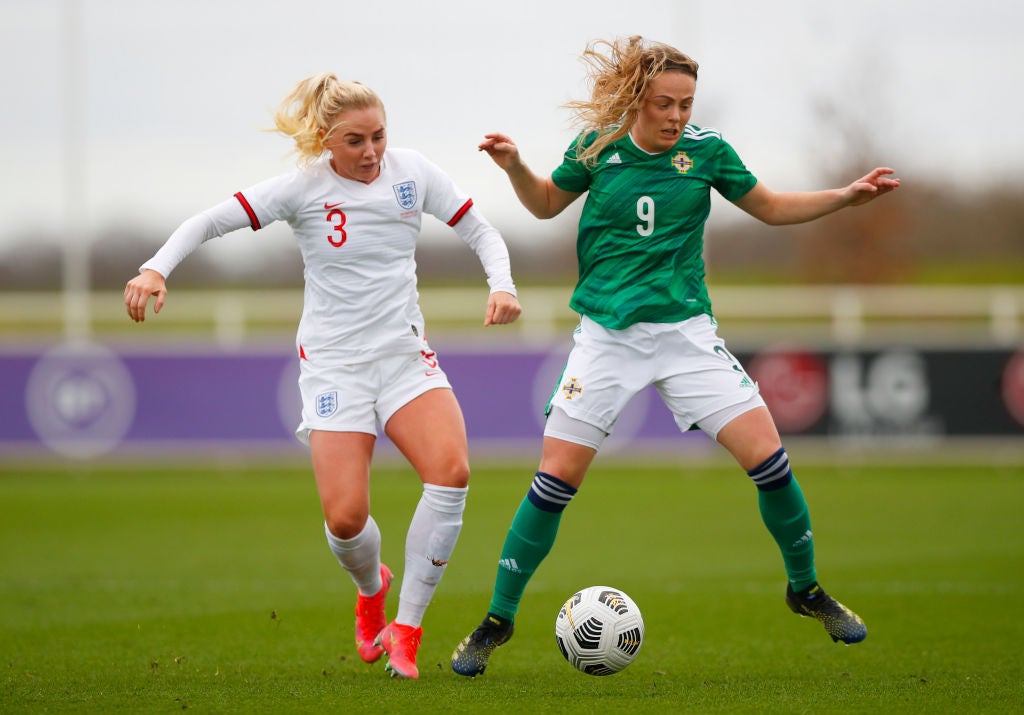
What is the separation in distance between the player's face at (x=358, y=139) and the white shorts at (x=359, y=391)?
2.65 feet

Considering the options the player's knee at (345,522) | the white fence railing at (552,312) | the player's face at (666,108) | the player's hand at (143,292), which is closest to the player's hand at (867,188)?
the player's face at (666,108)

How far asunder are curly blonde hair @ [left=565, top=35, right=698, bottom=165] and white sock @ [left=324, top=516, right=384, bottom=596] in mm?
1784

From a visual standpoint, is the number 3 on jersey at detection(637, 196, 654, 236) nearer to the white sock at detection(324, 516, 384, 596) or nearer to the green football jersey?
the green football jersey

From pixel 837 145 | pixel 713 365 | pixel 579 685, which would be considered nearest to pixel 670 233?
pixel 713 365

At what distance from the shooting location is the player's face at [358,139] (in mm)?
5453

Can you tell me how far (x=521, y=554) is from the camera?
5574 mm

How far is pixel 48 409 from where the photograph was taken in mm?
15562

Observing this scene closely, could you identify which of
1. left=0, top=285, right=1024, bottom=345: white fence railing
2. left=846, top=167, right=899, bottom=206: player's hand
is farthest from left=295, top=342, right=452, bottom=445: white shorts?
left=0, top=285, right=1024, bottom=345: white fence railing

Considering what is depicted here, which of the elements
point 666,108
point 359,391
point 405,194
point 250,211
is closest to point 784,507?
point 666,108

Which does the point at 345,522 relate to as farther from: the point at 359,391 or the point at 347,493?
the point at 359,391

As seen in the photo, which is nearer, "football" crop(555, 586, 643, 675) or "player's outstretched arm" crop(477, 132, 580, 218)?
"football" crop(555, 586, 643, 675)

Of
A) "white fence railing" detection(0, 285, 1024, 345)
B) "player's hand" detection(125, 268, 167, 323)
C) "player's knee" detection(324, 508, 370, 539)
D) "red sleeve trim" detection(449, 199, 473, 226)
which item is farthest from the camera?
"white fence railing" detection(0, 285, 1024, 345)

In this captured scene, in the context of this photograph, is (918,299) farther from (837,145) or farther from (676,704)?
(676,704)

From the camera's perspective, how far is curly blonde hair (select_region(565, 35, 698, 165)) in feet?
18.1
